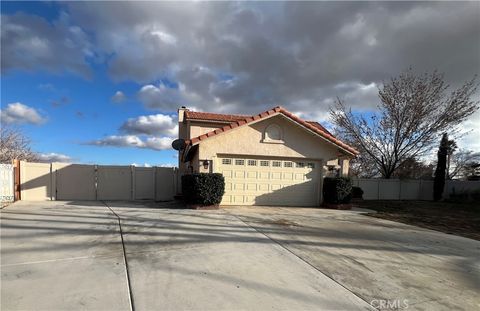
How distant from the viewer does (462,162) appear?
3812 cm

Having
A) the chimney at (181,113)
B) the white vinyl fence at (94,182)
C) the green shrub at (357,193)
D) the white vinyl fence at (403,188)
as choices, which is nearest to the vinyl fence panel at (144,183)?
the white vinyl fence at (94,182)

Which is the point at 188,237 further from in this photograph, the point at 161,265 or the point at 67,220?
the point at 67,220

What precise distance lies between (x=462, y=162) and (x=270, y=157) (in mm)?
33639

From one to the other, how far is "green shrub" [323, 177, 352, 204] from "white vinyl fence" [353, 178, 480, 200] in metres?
9.05

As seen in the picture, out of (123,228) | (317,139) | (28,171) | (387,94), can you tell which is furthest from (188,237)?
(387,94)

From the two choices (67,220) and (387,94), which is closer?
(67,220)

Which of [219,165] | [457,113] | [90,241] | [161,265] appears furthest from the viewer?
[457,113]

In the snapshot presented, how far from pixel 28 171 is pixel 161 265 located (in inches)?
550

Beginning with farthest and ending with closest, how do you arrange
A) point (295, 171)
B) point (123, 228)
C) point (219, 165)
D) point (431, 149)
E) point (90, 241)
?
1. point (431, 149)
2. point (295, 171)
3. point (219, 165)
4. point (123, 228)
5. point (90, 241)

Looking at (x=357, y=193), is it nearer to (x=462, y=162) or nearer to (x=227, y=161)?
(x=227, y=161)

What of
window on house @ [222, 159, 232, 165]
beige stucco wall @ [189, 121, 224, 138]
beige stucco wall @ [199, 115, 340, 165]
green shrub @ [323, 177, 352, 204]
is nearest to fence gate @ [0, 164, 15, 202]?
beige stucco wall @ [199, 115, 340, 165]

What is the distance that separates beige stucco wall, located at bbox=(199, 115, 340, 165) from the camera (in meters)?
14.2

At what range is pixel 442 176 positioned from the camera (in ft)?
85.2

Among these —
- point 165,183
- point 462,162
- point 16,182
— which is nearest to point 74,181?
point 16,182
